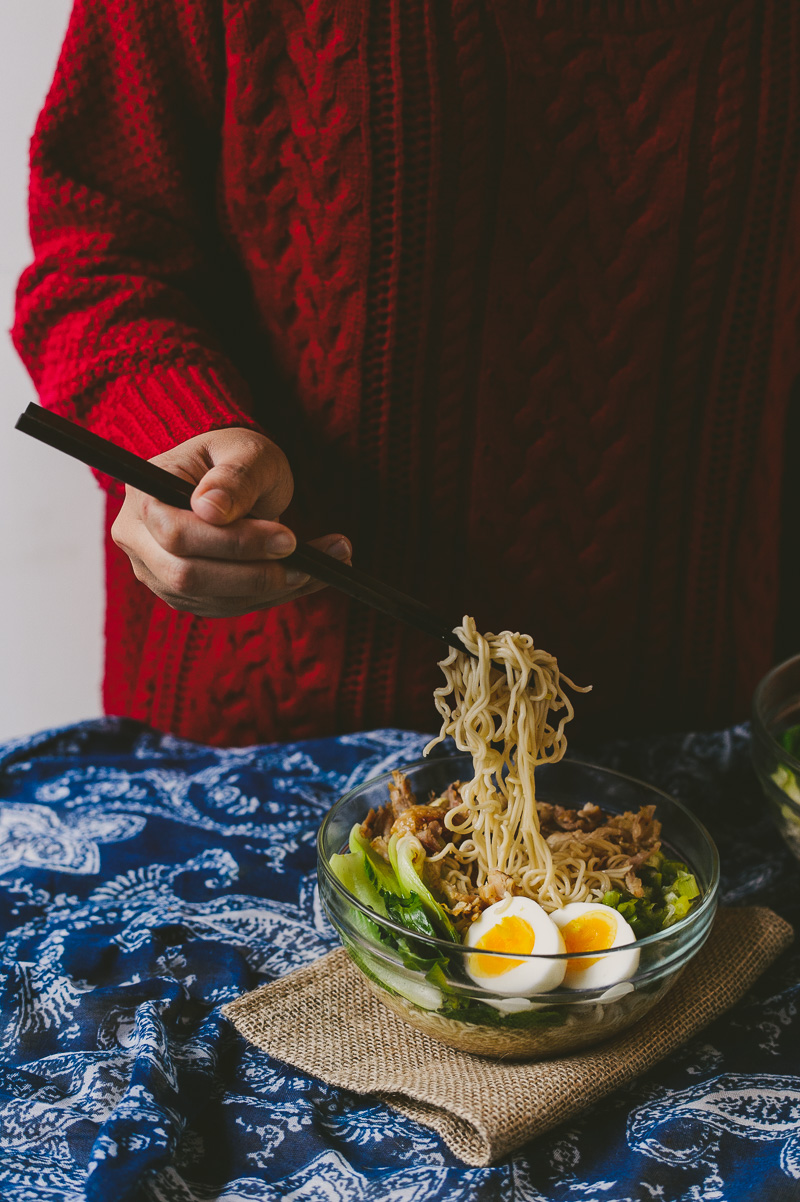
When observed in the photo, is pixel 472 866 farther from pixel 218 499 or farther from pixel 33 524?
pixel 33 524

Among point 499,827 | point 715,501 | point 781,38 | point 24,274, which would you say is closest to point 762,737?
point 499,827

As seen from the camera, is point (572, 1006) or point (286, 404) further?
point (286, 404)

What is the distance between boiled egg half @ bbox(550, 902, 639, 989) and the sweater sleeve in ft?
2.57

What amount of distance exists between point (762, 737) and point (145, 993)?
0.89m

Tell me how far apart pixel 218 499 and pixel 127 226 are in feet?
2.32

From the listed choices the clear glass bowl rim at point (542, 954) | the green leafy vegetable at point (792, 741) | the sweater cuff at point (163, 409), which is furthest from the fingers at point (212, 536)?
the green leafy vegetable at point (792, 741)

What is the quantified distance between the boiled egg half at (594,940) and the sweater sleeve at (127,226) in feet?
2.57

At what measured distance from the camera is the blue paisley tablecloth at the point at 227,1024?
1.01 meters

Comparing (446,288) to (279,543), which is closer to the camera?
(279,543)

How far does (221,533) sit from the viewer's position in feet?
3.81

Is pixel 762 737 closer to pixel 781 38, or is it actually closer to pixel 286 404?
pixel 286 404

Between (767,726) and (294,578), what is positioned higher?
(294,578)

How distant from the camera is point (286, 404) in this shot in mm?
1765

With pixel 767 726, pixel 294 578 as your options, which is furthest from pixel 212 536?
pixel 767 726
